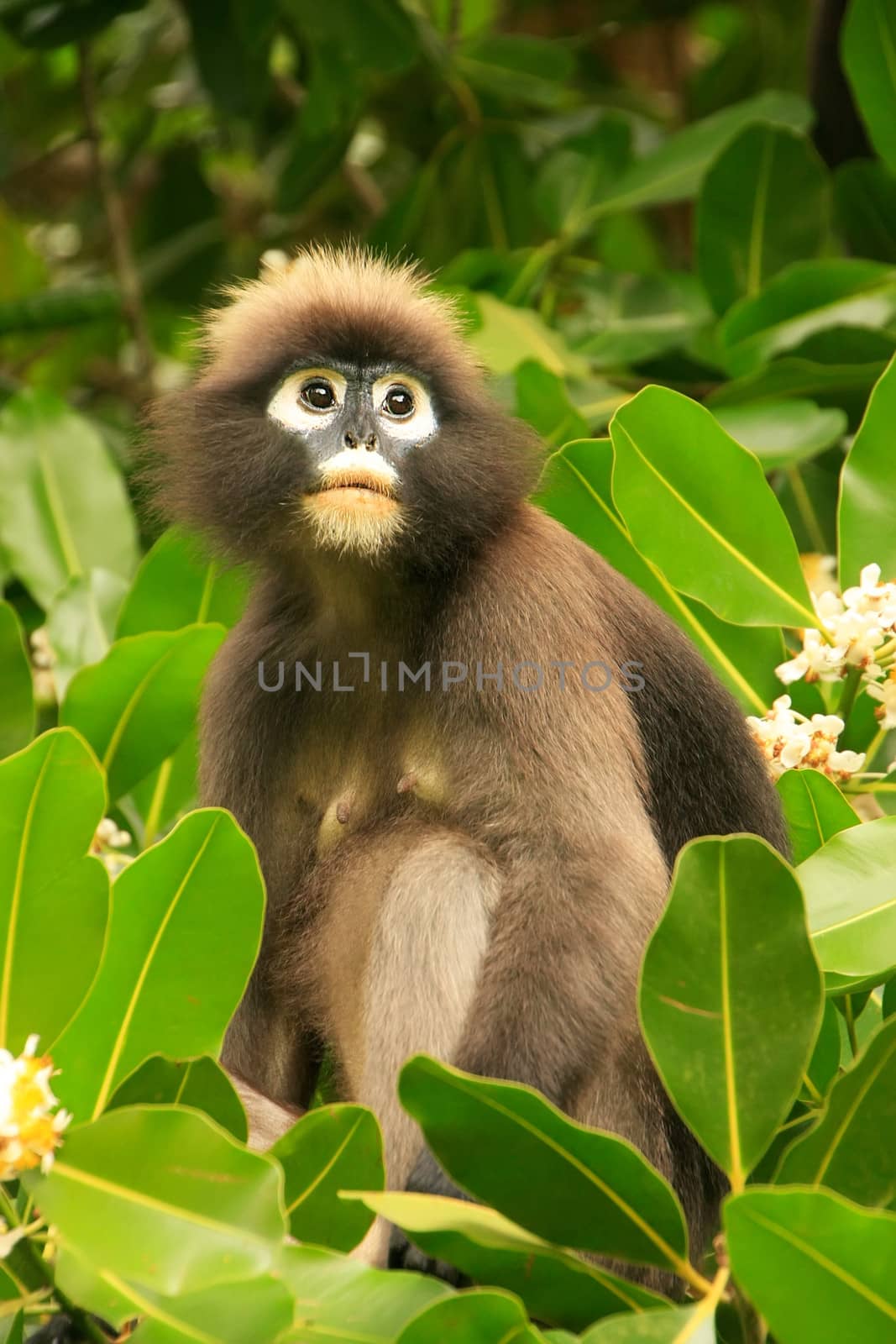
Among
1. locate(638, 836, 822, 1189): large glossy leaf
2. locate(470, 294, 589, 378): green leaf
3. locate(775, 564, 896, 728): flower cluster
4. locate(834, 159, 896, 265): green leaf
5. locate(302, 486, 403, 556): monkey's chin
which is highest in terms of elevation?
locate(834, 159, 896, 265): green leaf

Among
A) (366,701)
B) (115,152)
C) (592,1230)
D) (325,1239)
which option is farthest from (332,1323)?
(115,152)

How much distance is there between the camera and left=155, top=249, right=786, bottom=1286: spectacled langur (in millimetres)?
1992

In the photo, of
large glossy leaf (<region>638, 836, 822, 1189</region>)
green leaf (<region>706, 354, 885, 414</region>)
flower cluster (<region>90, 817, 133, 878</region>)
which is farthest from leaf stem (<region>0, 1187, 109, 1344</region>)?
green leaf (<region>706, 354, 885, 414</region>)

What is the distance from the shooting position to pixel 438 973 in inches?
78.7

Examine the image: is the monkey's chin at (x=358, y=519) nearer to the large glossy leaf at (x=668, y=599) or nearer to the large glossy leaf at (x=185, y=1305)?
the large glossy leaf at (x=668, y=599)

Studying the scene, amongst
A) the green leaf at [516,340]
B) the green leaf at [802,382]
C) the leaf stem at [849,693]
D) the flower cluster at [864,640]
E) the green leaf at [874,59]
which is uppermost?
the green leaf at [874,59]

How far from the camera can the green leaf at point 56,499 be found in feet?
10.3

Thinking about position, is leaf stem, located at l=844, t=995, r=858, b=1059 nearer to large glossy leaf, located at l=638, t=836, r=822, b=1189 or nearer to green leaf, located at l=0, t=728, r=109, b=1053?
large glossy leaf, located at l=638, t=836, r=822, b=1189

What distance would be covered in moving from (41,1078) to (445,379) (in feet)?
4.12

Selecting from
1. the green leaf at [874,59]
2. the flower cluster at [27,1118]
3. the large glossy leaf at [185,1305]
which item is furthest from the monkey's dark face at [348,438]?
the green leaf at [874,59]

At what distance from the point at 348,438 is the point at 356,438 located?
1cm

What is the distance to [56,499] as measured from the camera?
3.19 m

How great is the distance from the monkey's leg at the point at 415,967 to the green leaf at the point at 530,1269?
34cm

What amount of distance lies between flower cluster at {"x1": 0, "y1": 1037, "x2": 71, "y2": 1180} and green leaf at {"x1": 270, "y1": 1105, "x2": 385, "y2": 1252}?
0.80 ft
